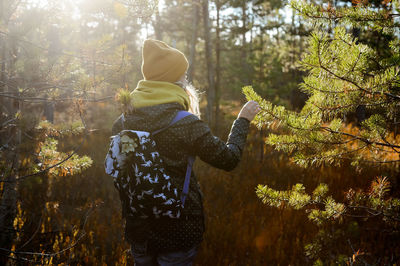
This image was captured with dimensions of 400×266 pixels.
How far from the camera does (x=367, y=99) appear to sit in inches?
62.9

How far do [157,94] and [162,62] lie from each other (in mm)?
209

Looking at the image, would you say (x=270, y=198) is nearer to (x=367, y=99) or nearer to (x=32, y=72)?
(x=367, y=99)

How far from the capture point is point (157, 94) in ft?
5.58

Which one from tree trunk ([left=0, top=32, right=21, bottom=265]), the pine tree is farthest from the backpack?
tree trunk ([left=0, top=32, right=21, bottom=265])

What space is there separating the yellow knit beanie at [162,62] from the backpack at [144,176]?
0.96ft

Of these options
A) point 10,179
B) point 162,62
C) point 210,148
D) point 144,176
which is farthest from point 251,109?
point 10,179

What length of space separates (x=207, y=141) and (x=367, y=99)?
95 cm

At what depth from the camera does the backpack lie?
5.28 feet

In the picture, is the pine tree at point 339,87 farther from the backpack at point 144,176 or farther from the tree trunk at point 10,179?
the tree trunk at point 10,179

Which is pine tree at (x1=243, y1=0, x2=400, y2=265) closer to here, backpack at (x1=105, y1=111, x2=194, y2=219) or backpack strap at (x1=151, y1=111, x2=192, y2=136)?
backpack strap at (x1=151, y1=111, x2=192, y2=136)

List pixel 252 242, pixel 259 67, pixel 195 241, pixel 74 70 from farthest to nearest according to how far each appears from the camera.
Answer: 1. pixel 259 67
2. pixel 252 242
3. pixel 74 70
4. pixel 195 241

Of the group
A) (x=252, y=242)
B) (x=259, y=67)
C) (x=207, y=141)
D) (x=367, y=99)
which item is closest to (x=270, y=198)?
(x=207, y=141)

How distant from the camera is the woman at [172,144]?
5.37 feet

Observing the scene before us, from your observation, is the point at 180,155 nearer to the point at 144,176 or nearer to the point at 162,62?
the point at 144,176
